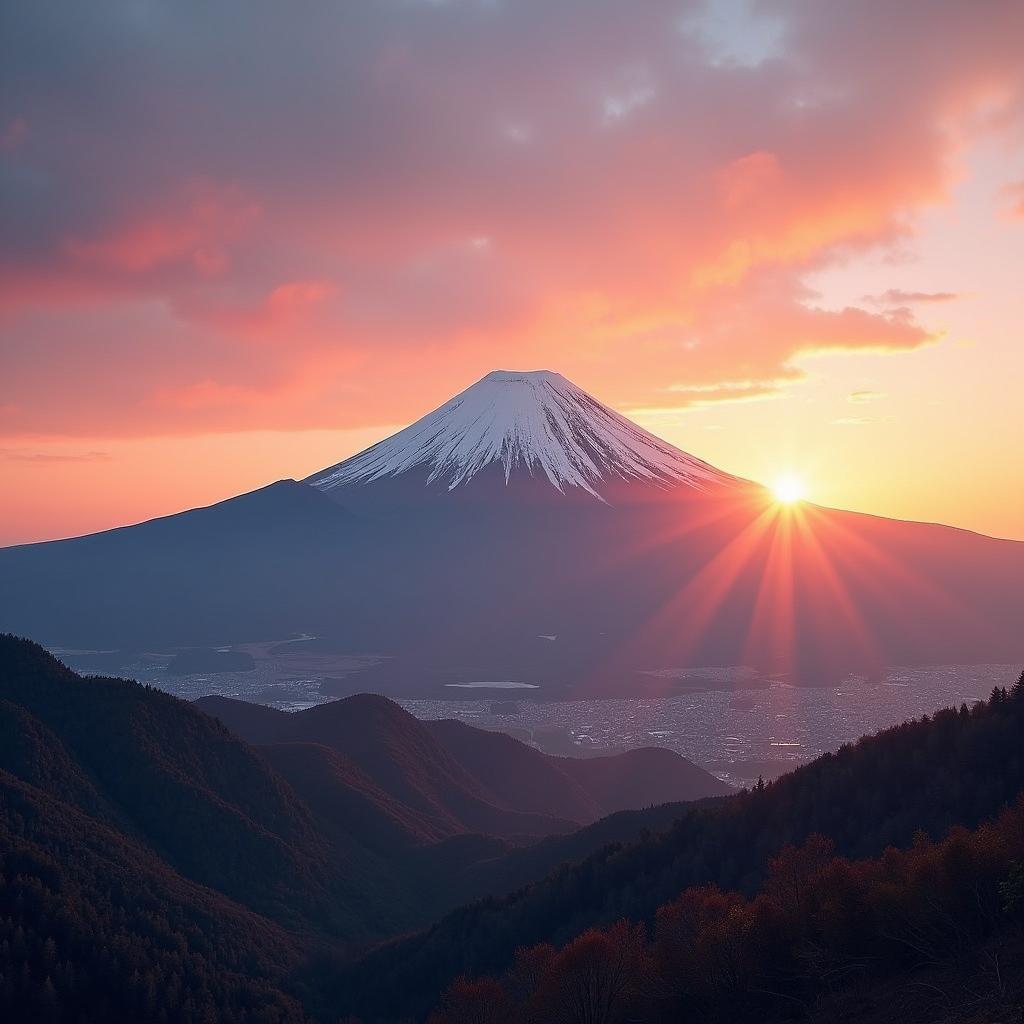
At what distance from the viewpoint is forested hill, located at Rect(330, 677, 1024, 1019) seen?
4619 centimetres

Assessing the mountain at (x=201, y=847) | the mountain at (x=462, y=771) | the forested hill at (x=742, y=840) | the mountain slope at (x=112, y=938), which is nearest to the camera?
the mountain slope at (x=112, y=938)

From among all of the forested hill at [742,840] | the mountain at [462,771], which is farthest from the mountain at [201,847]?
the forested hill at [742,840]

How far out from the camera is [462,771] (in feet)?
323

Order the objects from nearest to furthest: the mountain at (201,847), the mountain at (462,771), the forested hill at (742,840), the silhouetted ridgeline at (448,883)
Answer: the silhouetted ridgeline at (448,883) < the mountain at (201,847) < the forested hill at (742,840) < the mountain at (462,771)

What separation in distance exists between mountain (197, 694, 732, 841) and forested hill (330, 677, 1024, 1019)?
87.5 feet

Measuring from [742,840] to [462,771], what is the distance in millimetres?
50986

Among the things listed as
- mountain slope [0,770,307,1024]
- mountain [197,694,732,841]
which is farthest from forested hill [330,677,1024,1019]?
mountain [197,694,732,841]

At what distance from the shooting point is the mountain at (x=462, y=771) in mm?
86250

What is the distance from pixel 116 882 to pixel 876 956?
1534 inches

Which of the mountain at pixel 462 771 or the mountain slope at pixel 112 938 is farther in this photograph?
the mountain at pixel 462 771

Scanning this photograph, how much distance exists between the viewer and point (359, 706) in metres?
101

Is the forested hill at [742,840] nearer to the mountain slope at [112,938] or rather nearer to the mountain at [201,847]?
the mountain slope at [112,938]

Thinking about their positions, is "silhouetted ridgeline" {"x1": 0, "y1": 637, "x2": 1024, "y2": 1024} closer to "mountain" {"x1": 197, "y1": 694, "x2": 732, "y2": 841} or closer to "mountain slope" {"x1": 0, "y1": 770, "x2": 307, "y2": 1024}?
"mountain slope" {"x1": 0, "y1": 770, "x2": 307, "y2": 1024}

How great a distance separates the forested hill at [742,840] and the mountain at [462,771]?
26.7 metres
